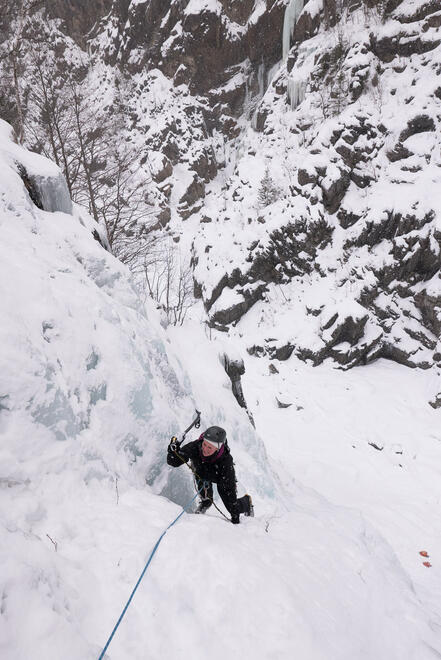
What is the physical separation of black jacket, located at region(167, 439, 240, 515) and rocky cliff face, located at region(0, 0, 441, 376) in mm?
11788

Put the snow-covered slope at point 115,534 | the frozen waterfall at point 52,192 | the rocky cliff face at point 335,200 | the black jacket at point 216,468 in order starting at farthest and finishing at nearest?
1. the rocky cliff face at point 335,200
2. the frozen waterfall at point 52,192
3. the black jacket at point 216,468
4. the snow-covered slope at point 115,534

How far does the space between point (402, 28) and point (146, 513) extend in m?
25.6

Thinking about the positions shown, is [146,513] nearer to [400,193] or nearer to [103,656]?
[103,656]

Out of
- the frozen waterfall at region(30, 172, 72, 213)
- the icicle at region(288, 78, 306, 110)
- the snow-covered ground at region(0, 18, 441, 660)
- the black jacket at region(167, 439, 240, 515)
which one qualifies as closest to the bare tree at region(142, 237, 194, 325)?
the frozen waterfall at region(30, 172, 72, 213)

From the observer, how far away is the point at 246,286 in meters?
17.9

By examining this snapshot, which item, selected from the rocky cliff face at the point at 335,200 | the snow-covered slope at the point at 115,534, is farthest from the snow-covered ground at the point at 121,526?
the rocky cliff face at the point at 335,200

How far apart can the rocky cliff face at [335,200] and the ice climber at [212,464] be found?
11778 millimetres

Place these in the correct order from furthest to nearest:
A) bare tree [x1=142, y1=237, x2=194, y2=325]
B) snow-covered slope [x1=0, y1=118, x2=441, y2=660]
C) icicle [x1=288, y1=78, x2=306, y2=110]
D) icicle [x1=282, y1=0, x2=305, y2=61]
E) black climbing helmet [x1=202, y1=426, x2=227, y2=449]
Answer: icicle [x1=282, y1=0, x2=305, y2=61] → icicle [x1=288, y1=78, x2=306, y2=110] → bare tree [x1=142, y1=237, x2=194, y2=325] → black climbing helmet [x1=202, y1=426, x2=227, y2=449] → snow-covered slope [x1=0, y1=118, x2=441, y2=660]

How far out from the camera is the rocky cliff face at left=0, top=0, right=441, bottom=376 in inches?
550

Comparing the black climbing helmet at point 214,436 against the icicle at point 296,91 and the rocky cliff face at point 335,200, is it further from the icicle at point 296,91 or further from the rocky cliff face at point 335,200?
the icicle at point 296,91

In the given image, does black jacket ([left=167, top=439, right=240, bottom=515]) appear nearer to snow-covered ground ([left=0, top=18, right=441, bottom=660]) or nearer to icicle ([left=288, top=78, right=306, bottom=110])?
snow-covered ground ([left=0, top=18, right=441, bottom=660])

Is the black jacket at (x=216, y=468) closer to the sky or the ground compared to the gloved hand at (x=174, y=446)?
closer to the ground

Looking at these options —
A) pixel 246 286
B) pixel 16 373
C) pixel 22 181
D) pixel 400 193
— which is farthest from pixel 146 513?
pixel 400 193

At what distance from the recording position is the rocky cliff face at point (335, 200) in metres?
Answer: 14.0
